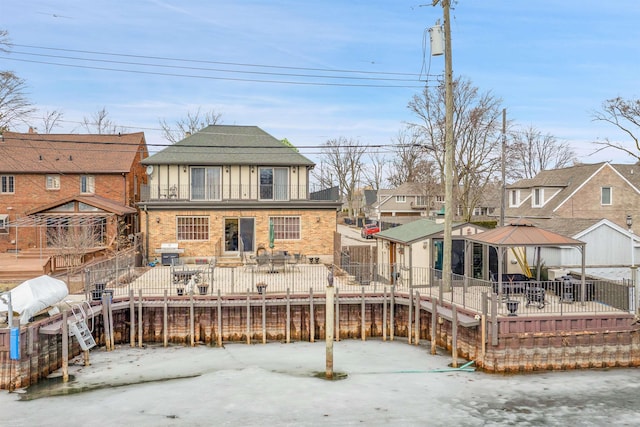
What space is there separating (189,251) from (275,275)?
7717 millimetres

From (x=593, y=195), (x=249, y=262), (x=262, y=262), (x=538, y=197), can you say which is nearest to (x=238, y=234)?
(x=249, y=262)

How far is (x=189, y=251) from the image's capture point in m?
31.2

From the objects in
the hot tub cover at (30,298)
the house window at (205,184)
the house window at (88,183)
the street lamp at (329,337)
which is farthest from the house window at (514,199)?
the hot tub cover at (30,298)

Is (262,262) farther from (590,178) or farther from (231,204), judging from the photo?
(590,178)

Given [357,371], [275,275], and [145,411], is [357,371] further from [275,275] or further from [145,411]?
[275,275]

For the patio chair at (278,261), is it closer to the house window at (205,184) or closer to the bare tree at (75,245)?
the house window at (205,184)

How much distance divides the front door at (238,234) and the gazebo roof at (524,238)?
51.3 ft

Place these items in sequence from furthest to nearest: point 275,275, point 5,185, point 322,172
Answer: point 322,172, point 5,185, point 275,275

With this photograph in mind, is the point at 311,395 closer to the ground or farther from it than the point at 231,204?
closer to the ground

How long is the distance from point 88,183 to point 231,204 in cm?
1358

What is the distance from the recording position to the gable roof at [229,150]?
31969 millimetres

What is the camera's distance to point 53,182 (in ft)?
124

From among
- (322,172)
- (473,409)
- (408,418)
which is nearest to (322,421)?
(408,418)

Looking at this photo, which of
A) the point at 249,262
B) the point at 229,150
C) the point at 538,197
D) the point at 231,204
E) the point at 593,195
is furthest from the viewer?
the point at 538,197
